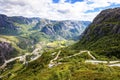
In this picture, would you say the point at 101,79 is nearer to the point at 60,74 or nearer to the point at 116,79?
the point at 116,79

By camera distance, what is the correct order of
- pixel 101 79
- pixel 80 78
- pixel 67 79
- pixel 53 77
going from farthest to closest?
pixel 80 78 < pixel 101 79 < pixel 67 79 < pixel 53 77

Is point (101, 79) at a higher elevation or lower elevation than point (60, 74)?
lower

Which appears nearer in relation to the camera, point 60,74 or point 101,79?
point 60,74

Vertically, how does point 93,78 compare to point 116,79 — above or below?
below

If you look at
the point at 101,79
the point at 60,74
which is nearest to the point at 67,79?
the point at 60,74

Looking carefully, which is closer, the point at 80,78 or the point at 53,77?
the point at 53,77

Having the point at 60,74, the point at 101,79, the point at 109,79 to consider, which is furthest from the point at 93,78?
the point at 60,74

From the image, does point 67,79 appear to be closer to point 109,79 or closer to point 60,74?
point 60,74

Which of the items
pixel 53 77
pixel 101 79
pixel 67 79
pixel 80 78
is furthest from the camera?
pixel 80 78

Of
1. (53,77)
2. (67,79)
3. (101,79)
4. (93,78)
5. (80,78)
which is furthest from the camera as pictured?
(80,78)
